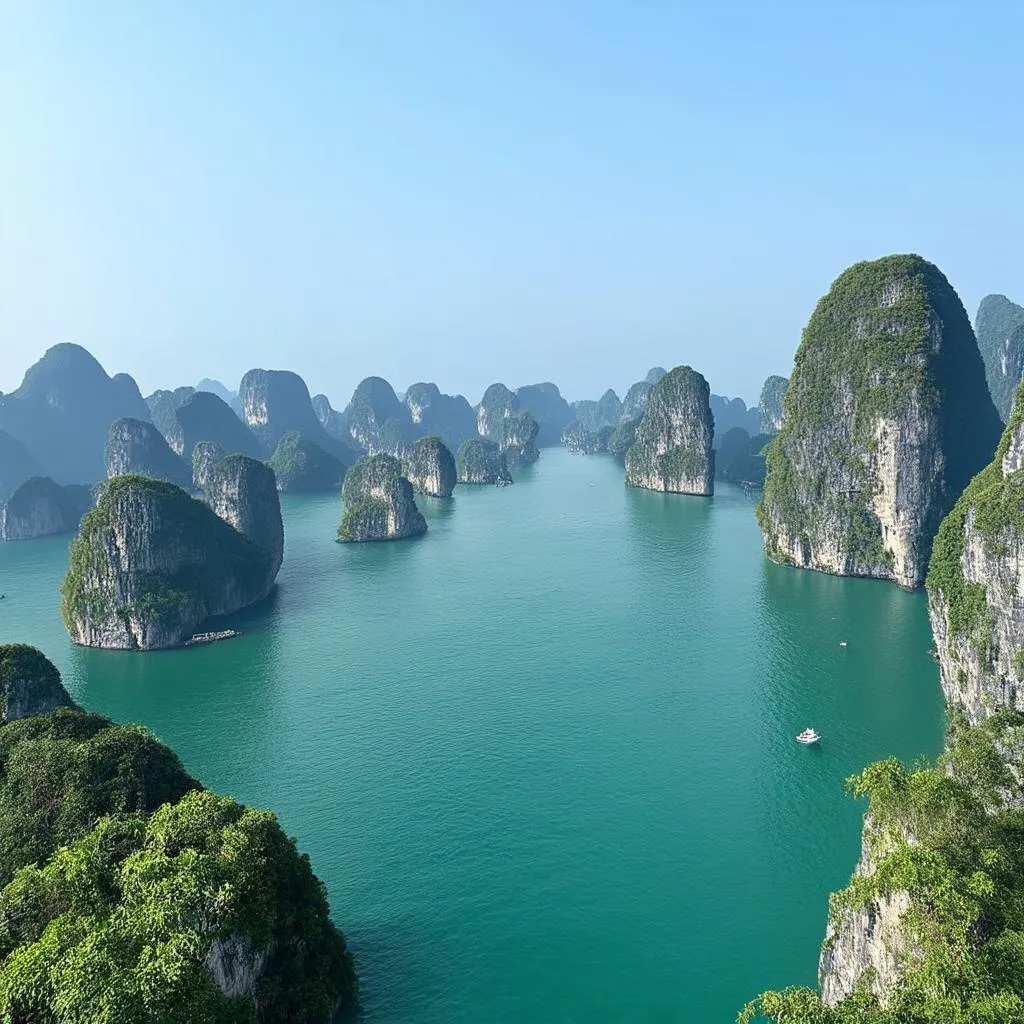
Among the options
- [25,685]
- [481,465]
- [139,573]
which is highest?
[481,465]

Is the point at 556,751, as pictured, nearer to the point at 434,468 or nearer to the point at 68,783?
the point at 68,783

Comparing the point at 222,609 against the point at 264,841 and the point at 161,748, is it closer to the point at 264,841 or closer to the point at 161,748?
the point at 161,748

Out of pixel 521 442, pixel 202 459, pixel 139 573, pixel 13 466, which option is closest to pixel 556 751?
pixel 139 573

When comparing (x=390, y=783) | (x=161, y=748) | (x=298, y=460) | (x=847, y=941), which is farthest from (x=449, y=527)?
(x=847, y=941)

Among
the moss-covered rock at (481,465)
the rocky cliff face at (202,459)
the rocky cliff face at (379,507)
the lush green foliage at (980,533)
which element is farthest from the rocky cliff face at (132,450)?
A: the lush green foliage at (980,533)

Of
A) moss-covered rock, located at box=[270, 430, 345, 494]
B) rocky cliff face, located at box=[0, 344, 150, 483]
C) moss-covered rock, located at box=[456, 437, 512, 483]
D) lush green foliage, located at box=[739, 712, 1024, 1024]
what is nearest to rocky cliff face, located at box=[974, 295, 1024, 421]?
moss-covered rock, located at box=[456, 437, 512, 483]

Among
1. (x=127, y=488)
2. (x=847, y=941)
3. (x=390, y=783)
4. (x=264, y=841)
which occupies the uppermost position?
(x=127, y=488)
